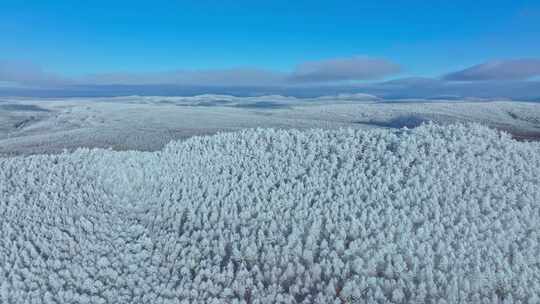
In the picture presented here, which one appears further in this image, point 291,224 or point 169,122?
point 169,122

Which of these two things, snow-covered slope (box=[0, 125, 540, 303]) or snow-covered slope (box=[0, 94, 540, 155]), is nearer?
snow-covered slope (box=[0, 125, 540, 303])

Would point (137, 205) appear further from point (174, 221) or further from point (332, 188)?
point (332, 188)

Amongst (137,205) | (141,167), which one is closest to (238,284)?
(137,205)

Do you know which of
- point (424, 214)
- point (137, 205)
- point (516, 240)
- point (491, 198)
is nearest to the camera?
point (516, 240)

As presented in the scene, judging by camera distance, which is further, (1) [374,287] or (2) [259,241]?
(2) [259,241]

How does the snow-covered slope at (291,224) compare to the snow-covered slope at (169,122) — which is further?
the snow-covered slope at (169,122)

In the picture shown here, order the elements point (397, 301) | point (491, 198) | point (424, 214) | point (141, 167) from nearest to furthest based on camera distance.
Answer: point (397, 301)
point (424, 214)
point (491, 198)
point (141, 167)

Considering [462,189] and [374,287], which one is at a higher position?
[462,189]

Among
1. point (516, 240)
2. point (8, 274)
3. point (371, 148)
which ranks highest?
point (371, 148)
